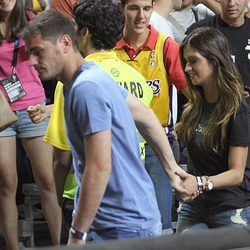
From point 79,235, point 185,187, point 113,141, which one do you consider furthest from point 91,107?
point 185,187

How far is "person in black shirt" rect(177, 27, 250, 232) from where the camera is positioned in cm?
396

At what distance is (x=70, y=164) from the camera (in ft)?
13.9

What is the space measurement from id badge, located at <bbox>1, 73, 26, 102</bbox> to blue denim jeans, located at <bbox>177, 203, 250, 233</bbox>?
1.68 meters

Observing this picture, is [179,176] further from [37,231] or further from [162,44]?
[37,231]

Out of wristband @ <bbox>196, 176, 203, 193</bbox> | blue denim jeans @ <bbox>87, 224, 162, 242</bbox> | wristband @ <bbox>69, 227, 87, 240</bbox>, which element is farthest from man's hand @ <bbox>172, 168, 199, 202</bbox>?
wristband @ <bbox>69, 227, 87, 240</bbox>

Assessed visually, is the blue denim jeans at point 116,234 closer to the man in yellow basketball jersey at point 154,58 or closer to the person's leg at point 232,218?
the person's leg at point 232,218

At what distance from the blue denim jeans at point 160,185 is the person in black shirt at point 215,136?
71cm

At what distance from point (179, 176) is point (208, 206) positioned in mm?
386

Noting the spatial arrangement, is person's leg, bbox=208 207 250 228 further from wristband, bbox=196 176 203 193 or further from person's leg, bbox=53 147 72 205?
person's leg, bbox=53 147 72 205

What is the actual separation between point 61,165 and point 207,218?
31.0 inches

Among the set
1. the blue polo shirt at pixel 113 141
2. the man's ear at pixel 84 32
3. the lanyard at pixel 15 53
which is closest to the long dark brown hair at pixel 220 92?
the man's ear at pixel 84 32

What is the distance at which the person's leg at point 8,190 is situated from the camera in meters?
5.33

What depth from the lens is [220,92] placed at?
4047 mm

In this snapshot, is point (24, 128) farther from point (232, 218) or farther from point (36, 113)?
point (232, 218)
